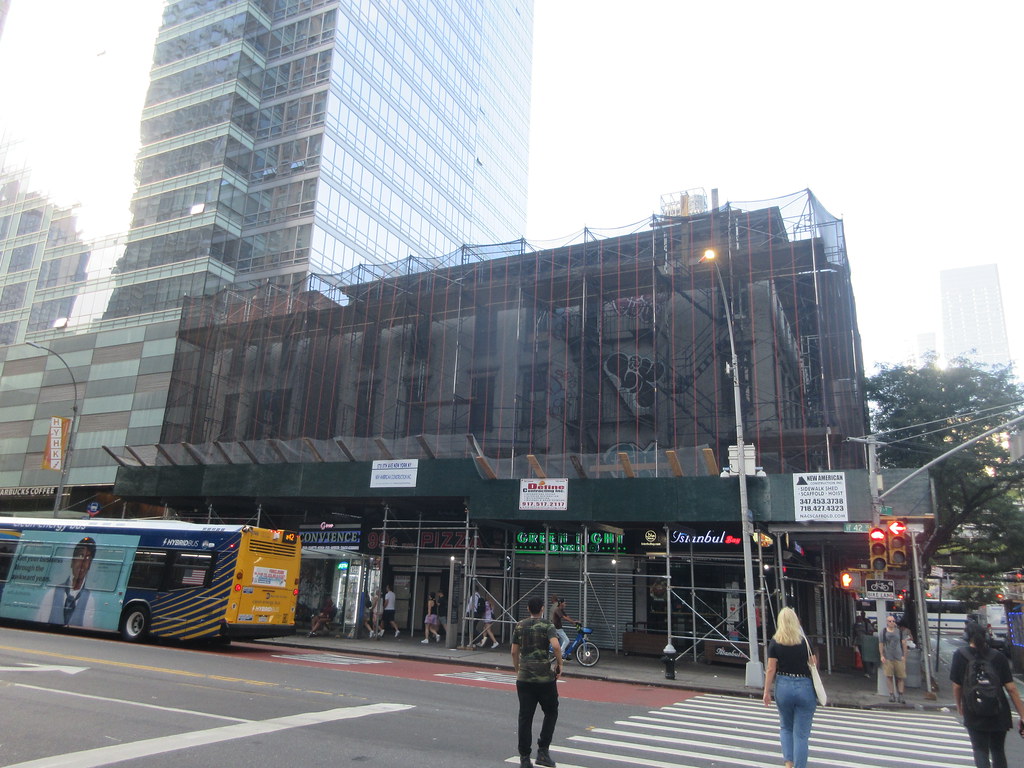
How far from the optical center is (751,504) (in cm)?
2006

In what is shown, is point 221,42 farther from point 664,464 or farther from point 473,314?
point 664,464

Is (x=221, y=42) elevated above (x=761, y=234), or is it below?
above

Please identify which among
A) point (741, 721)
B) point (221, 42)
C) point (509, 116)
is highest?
point (509, 116)

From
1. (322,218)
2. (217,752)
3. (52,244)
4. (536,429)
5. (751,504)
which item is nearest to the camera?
(217,752)

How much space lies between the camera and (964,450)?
33.3 meters

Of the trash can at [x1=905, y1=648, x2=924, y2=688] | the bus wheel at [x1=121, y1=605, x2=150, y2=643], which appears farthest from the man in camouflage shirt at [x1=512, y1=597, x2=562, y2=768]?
the trash can at [x1=905, y1=648, x2=924, y2=688]

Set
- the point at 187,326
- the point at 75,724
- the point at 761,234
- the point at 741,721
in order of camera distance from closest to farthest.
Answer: the point at 75,724
the point at 741,721
the point at 761,234
the point at 187,326

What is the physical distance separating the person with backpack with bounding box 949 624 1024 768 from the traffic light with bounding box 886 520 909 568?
9763mm

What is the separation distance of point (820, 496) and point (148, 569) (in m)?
18.0

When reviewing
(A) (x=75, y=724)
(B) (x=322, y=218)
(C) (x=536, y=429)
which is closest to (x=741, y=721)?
(A) (x=75, y=724)

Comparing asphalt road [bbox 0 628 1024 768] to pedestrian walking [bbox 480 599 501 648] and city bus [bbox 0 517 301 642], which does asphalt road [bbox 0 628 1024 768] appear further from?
pedestrian walking [bbox 480 599 501 648]

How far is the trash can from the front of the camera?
18.9 metres

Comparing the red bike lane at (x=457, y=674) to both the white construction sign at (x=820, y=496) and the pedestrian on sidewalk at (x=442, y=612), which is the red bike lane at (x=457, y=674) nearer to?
the white construction sign at (x=820, y=496)

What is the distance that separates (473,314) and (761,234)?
453 inches
